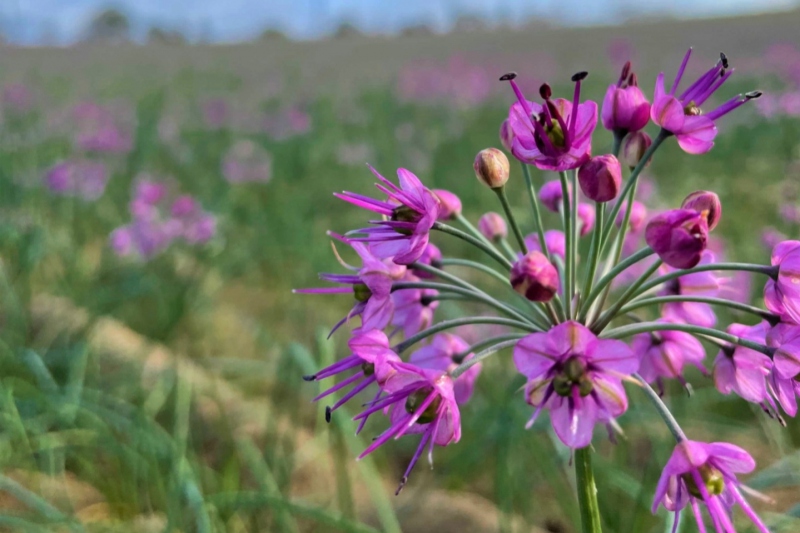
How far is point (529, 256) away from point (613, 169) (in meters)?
0.15

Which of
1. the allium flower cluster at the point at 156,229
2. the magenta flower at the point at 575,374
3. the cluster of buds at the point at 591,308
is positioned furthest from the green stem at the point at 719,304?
the allium flower cluster at the point at 156,229

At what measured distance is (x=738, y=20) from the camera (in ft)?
80.5

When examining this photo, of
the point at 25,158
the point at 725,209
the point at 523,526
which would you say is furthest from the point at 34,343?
the point at 725,209

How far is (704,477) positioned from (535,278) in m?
0.30

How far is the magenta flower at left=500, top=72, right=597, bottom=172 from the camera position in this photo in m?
0.74

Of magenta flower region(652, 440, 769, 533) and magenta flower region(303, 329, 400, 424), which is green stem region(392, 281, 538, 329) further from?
magenta flower region(652, 440, 769, 533)

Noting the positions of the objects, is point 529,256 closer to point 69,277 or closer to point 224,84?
point 69,277

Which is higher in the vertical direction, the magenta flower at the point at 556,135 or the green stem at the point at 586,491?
the magenta flower at the point at 556,135

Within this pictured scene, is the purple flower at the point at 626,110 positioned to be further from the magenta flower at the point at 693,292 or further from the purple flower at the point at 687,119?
the magenta flower at the point at 693,292

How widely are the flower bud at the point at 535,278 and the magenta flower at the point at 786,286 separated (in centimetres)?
27

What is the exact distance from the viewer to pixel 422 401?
73 centimetres

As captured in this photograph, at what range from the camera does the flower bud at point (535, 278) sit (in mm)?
657

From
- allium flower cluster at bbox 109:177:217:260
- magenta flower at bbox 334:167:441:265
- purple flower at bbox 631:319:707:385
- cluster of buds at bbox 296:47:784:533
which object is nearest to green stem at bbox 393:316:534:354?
cluster of buds at bbox 296:47:784:533

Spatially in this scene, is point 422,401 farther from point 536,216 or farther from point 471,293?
point 536,216
